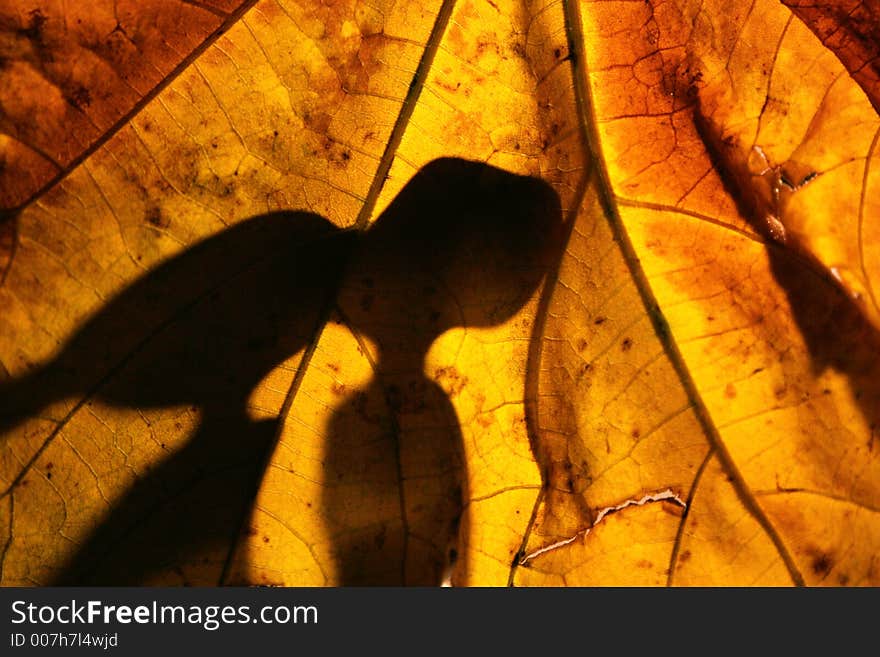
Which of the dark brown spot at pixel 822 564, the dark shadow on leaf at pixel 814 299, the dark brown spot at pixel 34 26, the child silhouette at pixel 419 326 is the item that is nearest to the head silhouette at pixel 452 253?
the child silhouette at pixel 419 326

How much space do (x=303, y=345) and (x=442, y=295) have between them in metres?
0.17

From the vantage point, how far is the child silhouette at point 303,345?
0.83 meters

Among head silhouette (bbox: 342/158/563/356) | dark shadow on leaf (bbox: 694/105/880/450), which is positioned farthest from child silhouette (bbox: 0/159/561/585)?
dark shadow on leaf (bbox: 694/105/880/450)

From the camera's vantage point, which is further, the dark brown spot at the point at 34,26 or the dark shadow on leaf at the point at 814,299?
the dark shadow on leaf at the point at 814,299

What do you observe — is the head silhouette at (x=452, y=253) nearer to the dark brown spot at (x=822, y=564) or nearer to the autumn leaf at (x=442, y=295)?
the autumn leaf at (x=442, y=295)

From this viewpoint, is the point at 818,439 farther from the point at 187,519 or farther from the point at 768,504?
the point at 187,519

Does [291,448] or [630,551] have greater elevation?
[291,448]

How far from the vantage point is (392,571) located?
0.92m

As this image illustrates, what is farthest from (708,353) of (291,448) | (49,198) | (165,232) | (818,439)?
(49,198)

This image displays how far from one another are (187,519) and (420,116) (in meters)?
0.54

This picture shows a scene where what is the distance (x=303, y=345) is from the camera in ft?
2.85

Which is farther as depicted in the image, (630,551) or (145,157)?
(630,551)

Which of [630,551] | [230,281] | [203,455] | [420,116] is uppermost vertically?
[420,116]

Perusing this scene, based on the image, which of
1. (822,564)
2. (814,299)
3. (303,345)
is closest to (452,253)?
(303,345)
